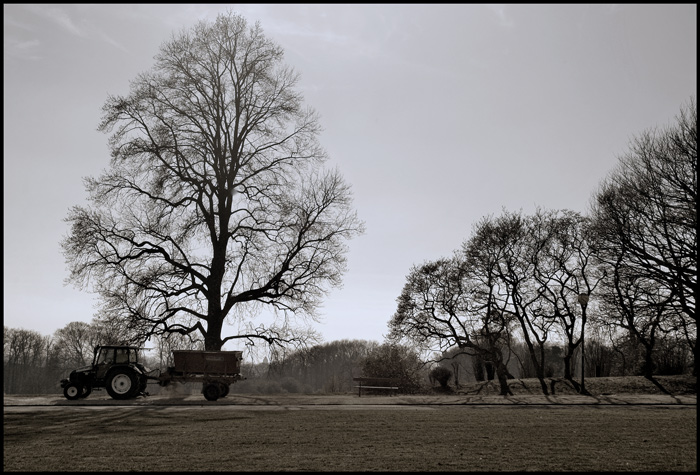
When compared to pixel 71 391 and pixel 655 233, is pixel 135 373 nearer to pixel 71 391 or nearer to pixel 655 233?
pixel 71 391

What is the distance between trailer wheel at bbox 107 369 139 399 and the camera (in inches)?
914

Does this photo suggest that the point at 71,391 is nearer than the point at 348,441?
No

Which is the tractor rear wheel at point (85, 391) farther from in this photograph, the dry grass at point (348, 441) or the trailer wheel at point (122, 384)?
the dry grass at point (348, 441)

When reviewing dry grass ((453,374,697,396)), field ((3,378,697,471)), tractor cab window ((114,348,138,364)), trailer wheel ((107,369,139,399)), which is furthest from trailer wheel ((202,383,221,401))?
dry grass ((453,374,697,396))

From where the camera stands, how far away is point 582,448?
10.3 meters

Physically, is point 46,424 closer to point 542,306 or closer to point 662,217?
point 662,217

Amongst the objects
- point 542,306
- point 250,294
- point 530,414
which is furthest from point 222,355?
point 542,306

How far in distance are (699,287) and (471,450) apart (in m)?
22.4

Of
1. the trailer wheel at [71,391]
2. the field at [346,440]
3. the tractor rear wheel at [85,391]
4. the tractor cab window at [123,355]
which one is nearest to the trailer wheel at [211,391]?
the tractor cab window at [123,355]

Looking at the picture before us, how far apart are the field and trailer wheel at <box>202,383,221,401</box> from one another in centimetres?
440

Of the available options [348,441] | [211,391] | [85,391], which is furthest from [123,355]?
[348,441]

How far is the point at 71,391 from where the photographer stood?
23.1 metres

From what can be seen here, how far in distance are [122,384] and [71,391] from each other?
6.30ft

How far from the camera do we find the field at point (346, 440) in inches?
347
